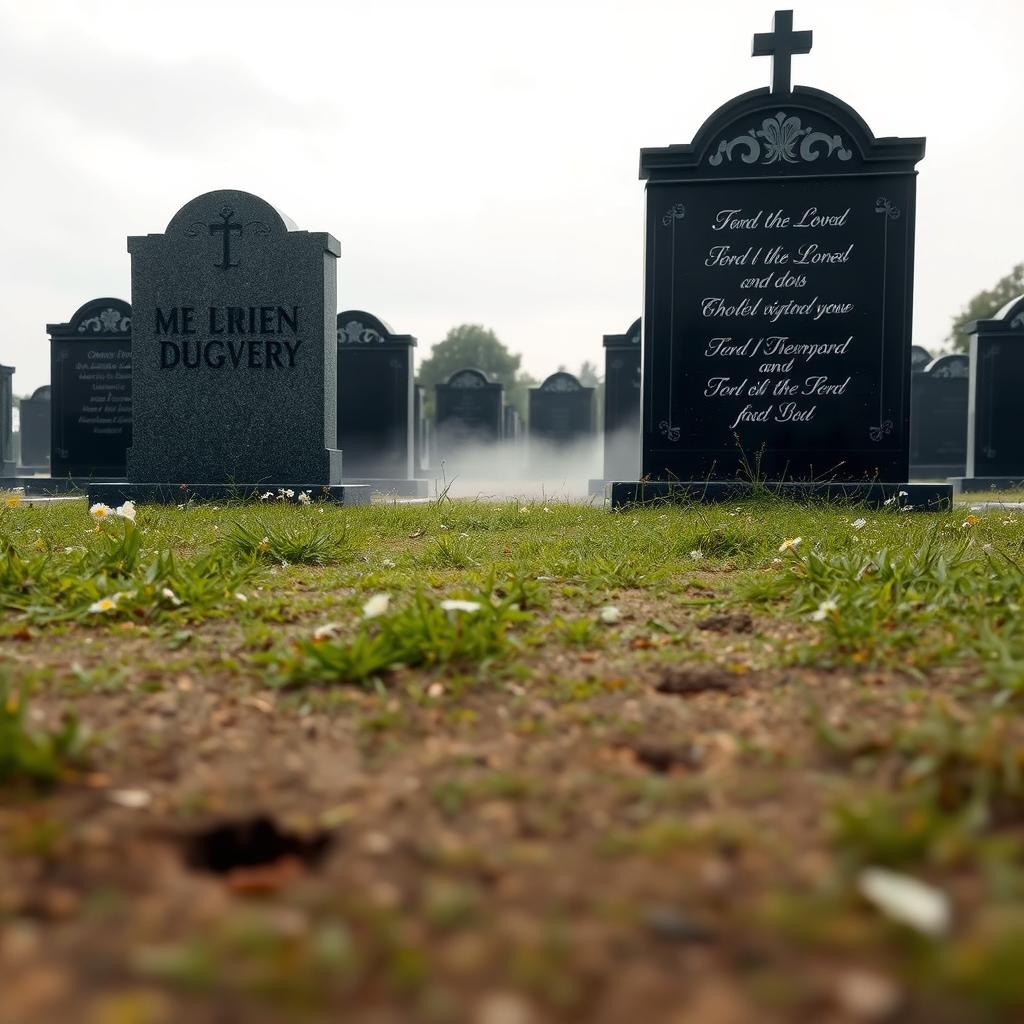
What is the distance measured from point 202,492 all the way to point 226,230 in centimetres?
271

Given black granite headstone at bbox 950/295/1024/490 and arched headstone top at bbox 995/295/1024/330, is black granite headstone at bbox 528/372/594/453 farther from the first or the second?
arched headstone top at bbox 995/295/1024/330

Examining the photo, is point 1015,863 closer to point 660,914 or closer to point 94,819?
point 660,914

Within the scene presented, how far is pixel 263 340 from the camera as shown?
30.8 feet

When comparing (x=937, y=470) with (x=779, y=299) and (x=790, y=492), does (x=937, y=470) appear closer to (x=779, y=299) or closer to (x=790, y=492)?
(x=779, y=299)

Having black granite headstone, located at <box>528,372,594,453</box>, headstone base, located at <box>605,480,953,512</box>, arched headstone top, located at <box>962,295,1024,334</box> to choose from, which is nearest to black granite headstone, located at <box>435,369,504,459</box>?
black granite headstone, located at <box>528,372,594,453</box>

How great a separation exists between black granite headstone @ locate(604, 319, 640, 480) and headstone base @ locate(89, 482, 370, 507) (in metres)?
9.75

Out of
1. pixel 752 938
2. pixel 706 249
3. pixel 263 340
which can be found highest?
pixel 706 249

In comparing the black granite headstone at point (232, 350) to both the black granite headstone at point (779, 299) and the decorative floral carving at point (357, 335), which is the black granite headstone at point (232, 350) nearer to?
the black granite headstone at point (779, 299)

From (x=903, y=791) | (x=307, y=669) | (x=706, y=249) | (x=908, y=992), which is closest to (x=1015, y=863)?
(x=903, y=791)

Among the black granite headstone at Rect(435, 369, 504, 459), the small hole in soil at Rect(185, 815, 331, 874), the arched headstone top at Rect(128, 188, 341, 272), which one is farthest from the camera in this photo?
the black granite headstone at Rect(435, 369, 504, 459)

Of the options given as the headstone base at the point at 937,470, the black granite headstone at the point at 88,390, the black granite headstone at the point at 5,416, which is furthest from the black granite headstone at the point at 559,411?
the black granite headstone at the point at 88,390

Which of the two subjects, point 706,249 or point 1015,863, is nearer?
point 1015,863

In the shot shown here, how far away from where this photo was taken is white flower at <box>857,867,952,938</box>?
1.01 m

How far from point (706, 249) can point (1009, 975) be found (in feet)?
25.4
